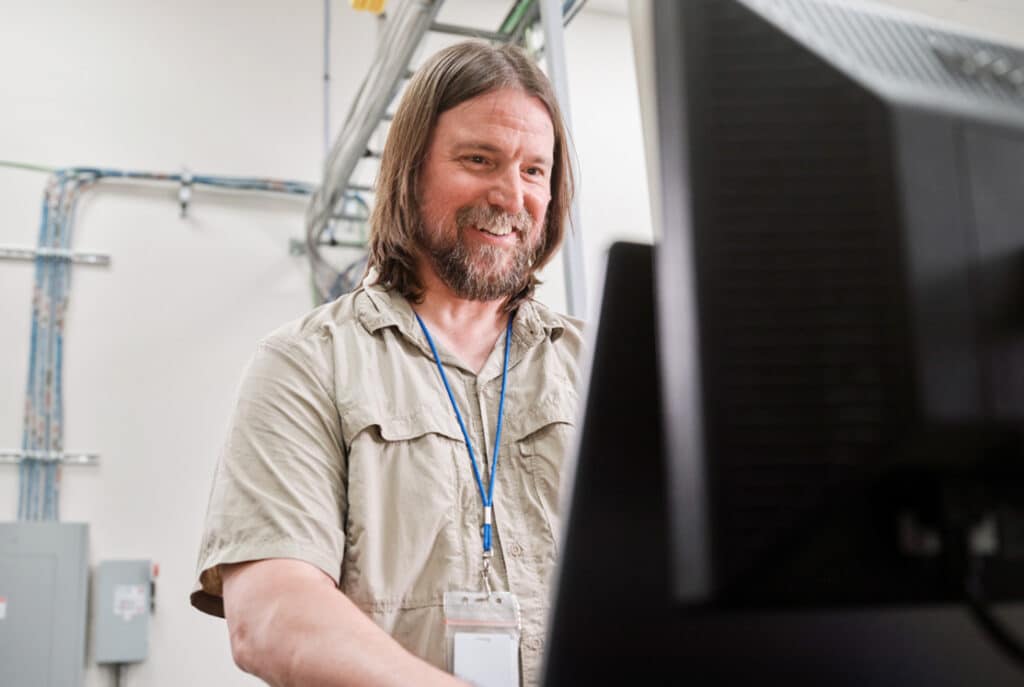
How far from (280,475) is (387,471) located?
15 cm

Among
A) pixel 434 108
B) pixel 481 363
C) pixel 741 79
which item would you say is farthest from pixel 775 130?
pixel 434 108

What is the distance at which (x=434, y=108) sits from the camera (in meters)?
1.43

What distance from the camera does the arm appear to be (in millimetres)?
828

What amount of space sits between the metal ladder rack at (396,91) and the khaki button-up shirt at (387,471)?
2.29 ft

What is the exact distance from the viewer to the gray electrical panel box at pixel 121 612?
11.3 feet

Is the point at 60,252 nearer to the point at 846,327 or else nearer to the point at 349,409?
the point at 349,409

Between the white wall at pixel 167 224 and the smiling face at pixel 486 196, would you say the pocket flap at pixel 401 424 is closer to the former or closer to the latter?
the smiling face at pixel 486 196

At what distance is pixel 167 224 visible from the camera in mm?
3977

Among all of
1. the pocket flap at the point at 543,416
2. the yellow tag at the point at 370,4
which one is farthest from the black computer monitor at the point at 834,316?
the yellow tag at the point at 370,4

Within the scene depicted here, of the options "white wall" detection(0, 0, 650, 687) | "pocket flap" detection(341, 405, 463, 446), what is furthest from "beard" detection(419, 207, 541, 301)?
"white wall" detection(0, 0, 650, 687)

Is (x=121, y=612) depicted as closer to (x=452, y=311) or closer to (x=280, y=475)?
(x=452, y=311)

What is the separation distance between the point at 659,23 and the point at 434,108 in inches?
42.3

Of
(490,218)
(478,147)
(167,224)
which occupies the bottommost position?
(490,218)

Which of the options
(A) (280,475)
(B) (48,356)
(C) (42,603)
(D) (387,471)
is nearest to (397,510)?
(D) (387,471)
